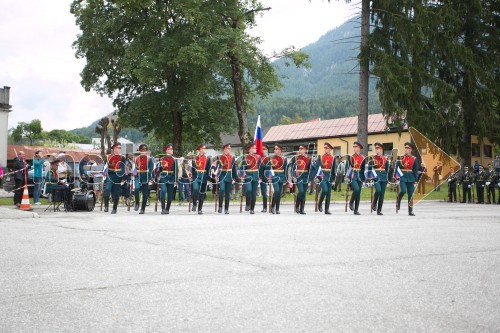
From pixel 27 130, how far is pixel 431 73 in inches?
3862

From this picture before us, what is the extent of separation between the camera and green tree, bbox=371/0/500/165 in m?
28.0

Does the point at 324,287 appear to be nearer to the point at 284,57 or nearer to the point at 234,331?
the point at 234,331

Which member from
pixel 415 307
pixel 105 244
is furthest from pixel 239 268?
pixel 105 244

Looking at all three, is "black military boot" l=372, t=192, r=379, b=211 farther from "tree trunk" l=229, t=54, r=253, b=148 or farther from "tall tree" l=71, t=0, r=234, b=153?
"tall tree" l=71, t=0, r=234, b=153

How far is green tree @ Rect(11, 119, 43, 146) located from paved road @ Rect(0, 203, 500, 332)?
108 metres

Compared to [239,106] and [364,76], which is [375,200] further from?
[239,106]

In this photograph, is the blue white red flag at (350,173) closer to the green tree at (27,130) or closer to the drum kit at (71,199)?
the drum kit at (71,199)

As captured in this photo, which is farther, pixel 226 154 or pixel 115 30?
pixel 115 30

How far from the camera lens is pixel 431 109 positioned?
29.5 metres

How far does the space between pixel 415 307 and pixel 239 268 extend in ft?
7.85

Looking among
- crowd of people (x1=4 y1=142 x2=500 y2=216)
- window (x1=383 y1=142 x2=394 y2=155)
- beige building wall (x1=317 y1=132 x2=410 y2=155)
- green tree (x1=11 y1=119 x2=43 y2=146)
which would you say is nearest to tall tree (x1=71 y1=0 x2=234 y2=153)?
crowd of people (x1=4 y1=142 x2=500 y2=216)

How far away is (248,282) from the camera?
5.95 meters

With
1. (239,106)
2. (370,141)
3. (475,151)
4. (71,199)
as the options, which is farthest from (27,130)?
(71,199)

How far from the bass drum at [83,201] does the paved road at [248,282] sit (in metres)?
7.74
